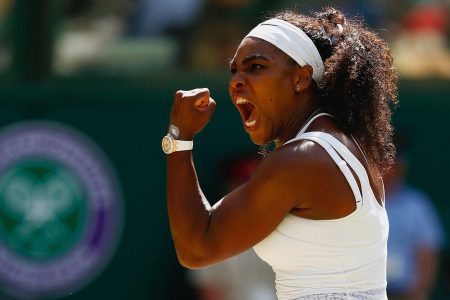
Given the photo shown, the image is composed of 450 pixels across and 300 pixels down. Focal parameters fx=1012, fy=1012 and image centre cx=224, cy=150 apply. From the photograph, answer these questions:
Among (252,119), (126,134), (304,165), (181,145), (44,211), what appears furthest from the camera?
(126,134)

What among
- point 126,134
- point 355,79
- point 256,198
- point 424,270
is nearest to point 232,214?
point 256,198

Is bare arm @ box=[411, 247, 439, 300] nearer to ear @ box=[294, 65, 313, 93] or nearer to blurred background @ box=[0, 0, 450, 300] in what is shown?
blurred background @ box=[0, 0, 450, 300]

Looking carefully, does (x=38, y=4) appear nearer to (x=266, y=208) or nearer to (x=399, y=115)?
(x=399, y=115)

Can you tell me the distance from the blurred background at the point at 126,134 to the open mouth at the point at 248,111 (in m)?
3.08

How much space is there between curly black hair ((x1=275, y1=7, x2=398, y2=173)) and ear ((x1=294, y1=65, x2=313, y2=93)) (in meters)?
0.04

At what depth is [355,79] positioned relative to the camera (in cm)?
299

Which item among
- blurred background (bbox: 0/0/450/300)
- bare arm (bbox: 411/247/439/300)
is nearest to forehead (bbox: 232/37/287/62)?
blurred background (bbox: 0/0/450/300)

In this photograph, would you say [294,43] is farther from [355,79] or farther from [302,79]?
[355,79]

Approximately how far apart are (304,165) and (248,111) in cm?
36

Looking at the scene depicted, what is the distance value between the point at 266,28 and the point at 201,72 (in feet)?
11.6

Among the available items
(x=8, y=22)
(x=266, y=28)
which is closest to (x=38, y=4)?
(x=8, y=22)

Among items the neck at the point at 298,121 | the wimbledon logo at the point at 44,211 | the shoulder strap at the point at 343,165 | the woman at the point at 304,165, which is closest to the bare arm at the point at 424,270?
the wimbledon logo at the point at 44,211

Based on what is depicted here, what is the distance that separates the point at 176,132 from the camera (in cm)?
293

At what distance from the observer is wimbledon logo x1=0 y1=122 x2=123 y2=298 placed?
6.19m
